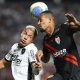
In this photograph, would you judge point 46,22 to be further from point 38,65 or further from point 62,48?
point 38,65

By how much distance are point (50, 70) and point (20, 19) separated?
4237mm

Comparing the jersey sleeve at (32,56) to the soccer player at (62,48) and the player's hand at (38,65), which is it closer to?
the soccer player at (62,48)

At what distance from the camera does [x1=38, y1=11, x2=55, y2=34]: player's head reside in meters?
5.76

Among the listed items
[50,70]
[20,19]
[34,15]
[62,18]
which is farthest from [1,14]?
[34,15]

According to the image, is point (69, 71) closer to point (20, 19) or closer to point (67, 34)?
point (67, 34)

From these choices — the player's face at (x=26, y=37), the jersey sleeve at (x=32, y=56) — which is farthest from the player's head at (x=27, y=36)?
the jersey sleeve at (x=32, y=56)

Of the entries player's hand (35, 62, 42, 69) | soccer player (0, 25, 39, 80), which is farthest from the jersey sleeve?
player's hand (35, 62, 42, 69)

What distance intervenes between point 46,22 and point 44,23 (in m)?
0.03

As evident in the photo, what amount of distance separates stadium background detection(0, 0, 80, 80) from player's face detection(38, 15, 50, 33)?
6.40 m

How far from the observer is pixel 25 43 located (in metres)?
5.96

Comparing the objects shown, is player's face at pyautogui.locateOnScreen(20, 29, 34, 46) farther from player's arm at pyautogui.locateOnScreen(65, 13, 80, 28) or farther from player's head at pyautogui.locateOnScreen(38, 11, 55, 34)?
player's arm at pyautogui.locateOnScreen(65, 13, 80, 28)

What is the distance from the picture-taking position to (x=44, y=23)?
19.0 ft

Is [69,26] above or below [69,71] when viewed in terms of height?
above

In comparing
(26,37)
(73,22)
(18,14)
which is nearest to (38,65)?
(26,37)
